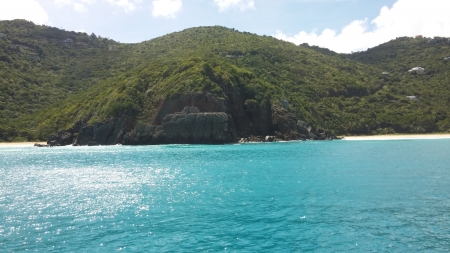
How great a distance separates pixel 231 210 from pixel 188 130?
200 feet

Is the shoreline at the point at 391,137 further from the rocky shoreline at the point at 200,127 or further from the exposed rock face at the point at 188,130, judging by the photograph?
the exposed rock face at the point at 188,130

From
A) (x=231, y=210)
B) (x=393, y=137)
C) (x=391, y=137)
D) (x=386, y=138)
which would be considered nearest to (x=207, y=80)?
(x=386, y=138)

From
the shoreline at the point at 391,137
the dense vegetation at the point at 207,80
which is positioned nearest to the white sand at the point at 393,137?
the shoreline at the point at 391,137

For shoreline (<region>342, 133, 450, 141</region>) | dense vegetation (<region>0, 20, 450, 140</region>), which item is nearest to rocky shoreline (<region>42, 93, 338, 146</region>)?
dense vegetation (<region>0, 20, 450, 140</region>)

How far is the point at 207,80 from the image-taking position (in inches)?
3482

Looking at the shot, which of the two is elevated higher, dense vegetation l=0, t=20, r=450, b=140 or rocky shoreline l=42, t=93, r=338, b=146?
dense vegetation l=0, t=20, r=450, b=140

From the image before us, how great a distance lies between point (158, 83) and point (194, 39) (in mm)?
62348

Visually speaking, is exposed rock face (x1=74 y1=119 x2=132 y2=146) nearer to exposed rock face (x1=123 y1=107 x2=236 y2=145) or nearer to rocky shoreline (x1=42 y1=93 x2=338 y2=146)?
rocky shoreline (x1=42 y1=93 x2=338 y2=146)

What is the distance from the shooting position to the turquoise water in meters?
15.9

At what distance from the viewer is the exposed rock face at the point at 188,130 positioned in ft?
264

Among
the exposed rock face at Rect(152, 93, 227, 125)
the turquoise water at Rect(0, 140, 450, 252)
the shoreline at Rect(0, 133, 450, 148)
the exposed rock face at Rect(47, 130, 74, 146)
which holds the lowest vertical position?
the turquoise water at Rect(0, 140, 450, 252)

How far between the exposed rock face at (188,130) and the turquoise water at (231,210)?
4241 cm

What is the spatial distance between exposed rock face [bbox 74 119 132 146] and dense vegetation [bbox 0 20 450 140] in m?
2.52

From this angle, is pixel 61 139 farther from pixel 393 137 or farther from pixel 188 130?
pixel 393 137
